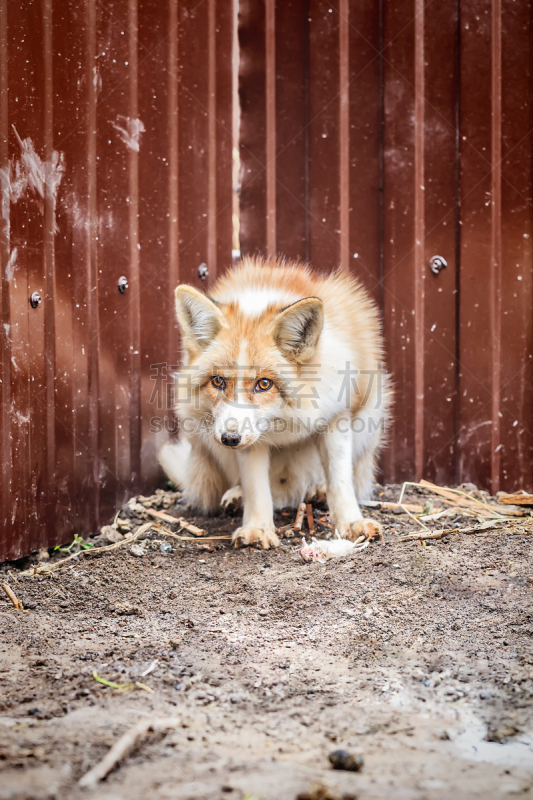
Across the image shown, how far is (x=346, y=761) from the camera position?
1.39 m

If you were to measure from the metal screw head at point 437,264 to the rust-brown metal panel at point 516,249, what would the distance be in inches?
15.6

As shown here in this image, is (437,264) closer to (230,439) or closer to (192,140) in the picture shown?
(192,140)

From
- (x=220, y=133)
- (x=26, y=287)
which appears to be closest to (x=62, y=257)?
(x=26, y=287)

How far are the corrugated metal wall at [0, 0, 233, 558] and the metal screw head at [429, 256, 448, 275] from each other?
145cm

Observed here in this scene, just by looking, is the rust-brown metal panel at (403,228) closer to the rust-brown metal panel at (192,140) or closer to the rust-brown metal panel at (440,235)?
the rust-brown metal panel at (440,235)

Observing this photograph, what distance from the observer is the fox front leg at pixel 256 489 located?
3.42 metres

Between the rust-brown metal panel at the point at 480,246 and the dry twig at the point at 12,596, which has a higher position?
the rust-brown metal panel at the point at 480,246

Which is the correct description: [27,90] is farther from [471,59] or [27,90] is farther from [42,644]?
[471,59]

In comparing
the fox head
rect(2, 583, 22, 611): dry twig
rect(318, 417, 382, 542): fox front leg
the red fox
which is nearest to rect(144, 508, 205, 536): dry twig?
the red fox

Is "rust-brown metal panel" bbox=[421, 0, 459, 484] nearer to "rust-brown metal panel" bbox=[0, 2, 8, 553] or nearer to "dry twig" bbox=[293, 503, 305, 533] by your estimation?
"dry twig" bbox=[293, 503, 305, 533]

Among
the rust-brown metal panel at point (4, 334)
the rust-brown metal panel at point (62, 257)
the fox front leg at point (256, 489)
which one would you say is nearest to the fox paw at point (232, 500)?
the fox front leg at point (256, 489)

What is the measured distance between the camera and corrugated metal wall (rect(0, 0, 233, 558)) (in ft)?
9.88

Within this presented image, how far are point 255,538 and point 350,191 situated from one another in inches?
99.1

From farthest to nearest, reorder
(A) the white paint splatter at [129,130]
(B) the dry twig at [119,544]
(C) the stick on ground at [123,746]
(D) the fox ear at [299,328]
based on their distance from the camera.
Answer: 1. (A) the white paint splatter at [129,130]
2. (D) the fox ear at [299,328]
3. (B) the dry twig at [119,544]
4. (C) the stick on ground at [123,746]
